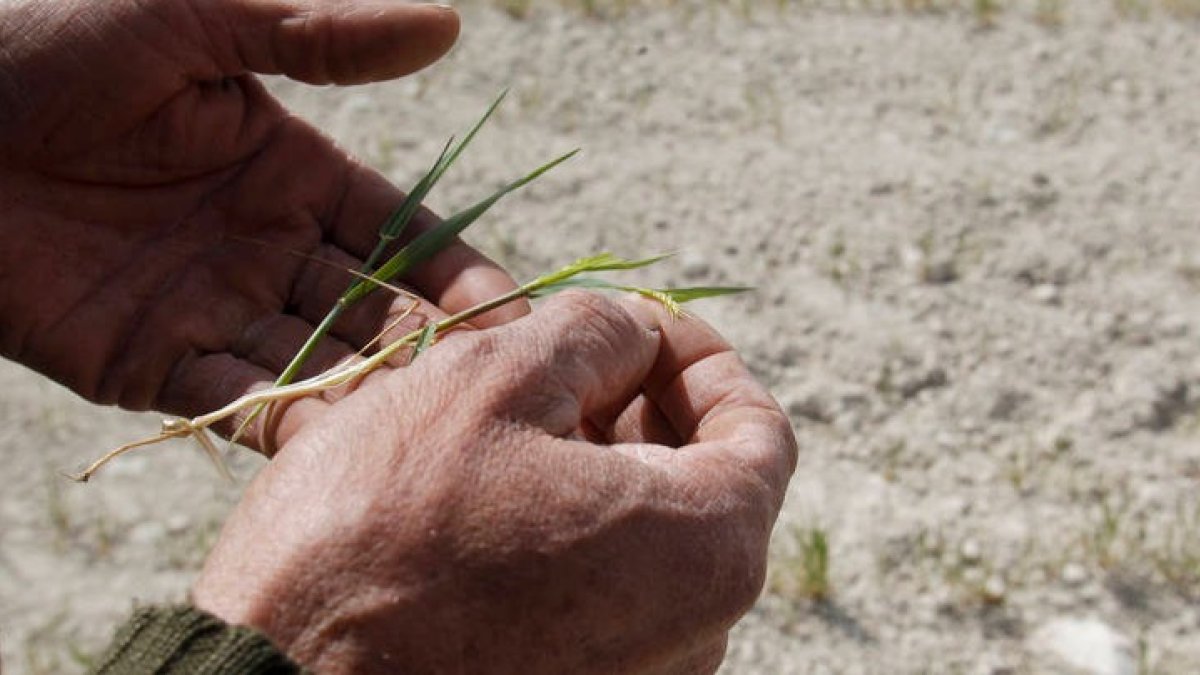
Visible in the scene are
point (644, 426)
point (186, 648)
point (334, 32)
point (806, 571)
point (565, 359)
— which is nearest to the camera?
point (186, 648)

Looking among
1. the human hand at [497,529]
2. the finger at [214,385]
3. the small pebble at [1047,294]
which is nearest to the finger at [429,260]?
the finger at [214,385]

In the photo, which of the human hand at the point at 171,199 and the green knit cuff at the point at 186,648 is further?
the human hand at the point at 171,199

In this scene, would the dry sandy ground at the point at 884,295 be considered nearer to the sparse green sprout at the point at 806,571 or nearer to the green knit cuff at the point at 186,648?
the sparse green sprout at the point at 806,571


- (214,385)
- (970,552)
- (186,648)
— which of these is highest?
(186,648)

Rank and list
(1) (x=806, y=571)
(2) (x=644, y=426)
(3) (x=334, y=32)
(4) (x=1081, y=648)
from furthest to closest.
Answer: (1) (x=806, y=571) < (4) (x=1081, y=648) < (3) (x=334, y=32) < (2) (x=644, y=426)

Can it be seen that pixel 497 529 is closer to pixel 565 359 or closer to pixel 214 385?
pixel 565 359

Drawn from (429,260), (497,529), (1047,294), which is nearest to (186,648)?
(497,529)

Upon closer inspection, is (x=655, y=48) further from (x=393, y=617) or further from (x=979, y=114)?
(x=393, y=617)

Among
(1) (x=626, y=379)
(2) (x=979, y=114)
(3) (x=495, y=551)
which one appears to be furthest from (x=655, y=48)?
(3) (x=495, y=551)
